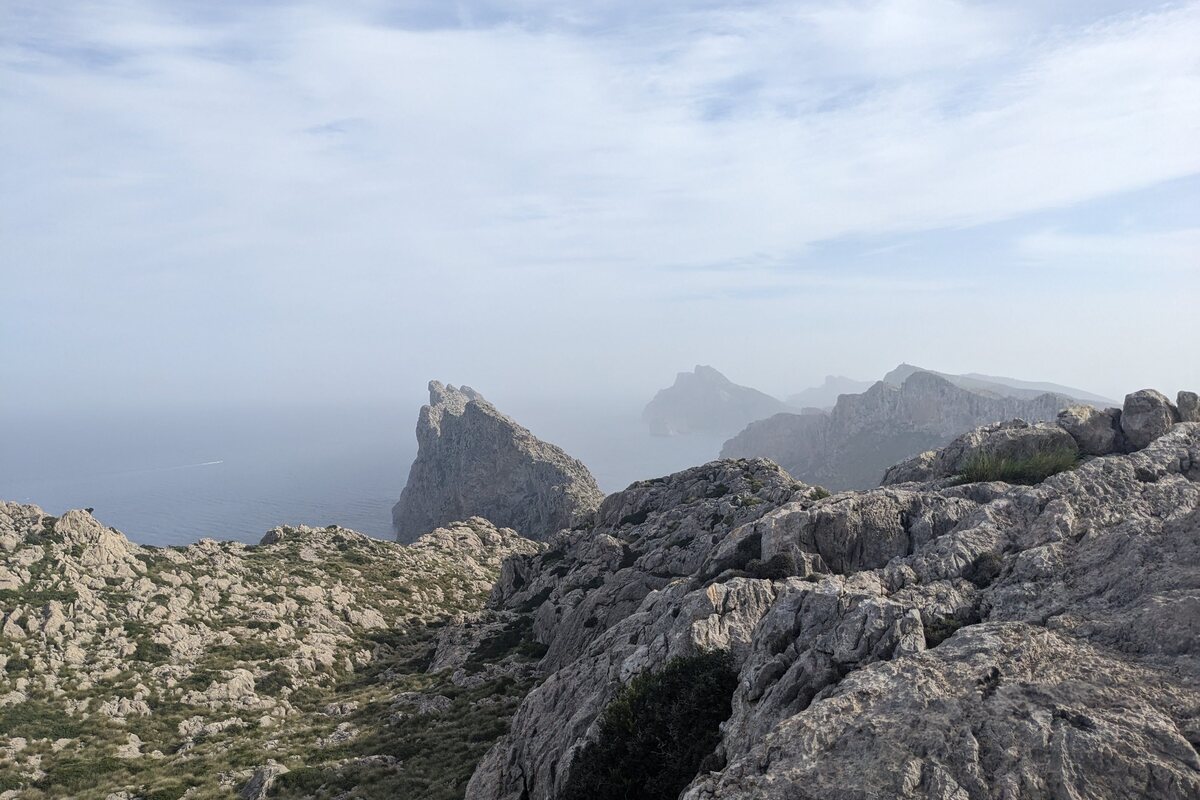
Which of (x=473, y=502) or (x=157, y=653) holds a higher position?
(x=157, y=653)

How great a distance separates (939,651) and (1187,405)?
3642 cm

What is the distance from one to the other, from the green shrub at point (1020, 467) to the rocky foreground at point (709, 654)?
0.64 feet

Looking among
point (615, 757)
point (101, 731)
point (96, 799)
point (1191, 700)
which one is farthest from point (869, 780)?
point (101, 731)

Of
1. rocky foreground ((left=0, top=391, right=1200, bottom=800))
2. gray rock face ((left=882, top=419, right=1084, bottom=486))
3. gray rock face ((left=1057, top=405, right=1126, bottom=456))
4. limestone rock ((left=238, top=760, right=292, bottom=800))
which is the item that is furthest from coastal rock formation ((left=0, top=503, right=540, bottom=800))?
gray rock face ((left=1057, top=405, right=1126, bottom=456))

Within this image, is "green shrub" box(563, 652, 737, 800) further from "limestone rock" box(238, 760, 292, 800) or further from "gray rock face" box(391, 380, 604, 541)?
"gray rock face" box(391, 380, 604, 541)

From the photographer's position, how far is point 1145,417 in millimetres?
37656

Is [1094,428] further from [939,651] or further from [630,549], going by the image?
[630,549]

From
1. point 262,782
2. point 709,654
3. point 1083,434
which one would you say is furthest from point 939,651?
point 262,782

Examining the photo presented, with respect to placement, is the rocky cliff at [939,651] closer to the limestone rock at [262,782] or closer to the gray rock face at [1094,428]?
the gray rock face at [1094,428]

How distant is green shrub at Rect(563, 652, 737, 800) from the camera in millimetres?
19453

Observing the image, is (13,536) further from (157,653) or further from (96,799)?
(96,799)

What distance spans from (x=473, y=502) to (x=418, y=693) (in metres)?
141

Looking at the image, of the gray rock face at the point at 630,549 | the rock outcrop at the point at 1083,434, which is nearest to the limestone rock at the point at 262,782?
the gray rock face at the point at 630,549

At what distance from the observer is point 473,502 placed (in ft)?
601
